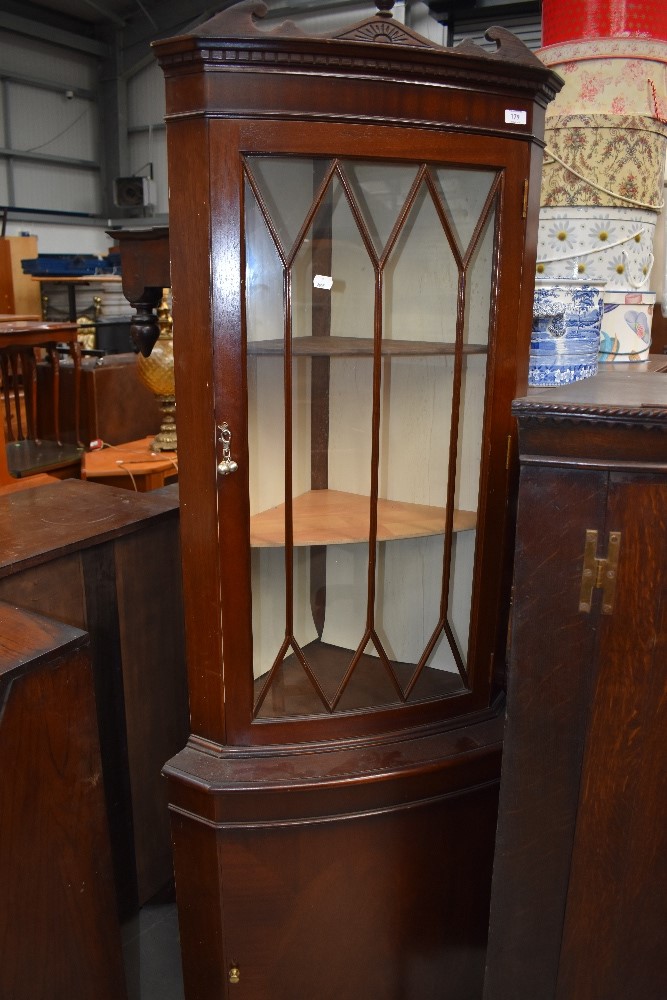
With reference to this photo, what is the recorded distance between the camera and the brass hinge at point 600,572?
0.74 meters

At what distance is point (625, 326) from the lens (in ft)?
4.24

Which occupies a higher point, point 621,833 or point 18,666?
point 18,666

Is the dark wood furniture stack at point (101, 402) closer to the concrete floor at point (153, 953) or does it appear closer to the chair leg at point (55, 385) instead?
the chair leg at point (55, 385)

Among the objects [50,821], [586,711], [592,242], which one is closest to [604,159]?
[592,242]

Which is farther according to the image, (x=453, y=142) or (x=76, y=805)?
(x=76, y=805)

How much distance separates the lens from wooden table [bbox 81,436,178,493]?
2.47 meters

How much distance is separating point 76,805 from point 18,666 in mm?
248

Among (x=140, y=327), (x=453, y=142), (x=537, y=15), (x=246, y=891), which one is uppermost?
(x=537, y=15)

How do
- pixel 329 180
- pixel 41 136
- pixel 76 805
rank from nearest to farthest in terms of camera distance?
pixel 329 180, pixel 76 805, pixel 41 136

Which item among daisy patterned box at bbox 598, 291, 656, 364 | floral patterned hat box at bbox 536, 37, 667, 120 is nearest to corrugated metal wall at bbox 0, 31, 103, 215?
floral patterned hat box at bbox 536, 37, 667, 120

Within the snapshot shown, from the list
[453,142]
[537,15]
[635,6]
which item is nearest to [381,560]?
[453,142]

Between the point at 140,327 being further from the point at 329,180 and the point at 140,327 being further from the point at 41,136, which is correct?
the point at 41,136

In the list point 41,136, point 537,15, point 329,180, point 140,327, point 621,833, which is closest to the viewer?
point 621,833

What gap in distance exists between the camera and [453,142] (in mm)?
927
